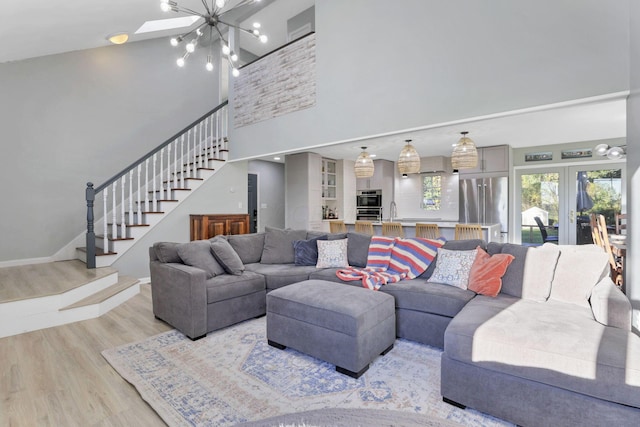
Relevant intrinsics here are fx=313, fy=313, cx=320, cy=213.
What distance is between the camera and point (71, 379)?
2250 mm

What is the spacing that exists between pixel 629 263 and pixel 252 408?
10.0 ft

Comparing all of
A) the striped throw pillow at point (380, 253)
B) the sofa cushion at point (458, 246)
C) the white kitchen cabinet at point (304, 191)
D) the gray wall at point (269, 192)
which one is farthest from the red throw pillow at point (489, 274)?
the gray wall at point (269, 192)

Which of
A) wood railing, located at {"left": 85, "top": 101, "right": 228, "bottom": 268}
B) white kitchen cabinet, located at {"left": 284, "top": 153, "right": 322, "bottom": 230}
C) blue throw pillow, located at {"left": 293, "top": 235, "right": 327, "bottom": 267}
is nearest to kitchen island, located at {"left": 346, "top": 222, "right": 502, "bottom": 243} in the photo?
white kitchen cabinet, located at {"left": 284, "top": 153, "right": 322, "bottom": 230}

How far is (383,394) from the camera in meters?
2.07

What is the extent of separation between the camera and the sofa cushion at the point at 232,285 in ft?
10.1

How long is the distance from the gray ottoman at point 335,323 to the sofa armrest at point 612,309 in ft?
4.56

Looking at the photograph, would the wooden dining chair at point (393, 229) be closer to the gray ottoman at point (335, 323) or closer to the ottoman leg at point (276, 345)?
the gray ottoman at point (335, 323)

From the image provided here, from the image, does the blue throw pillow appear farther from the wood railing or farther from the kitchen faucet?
the kitchen faucet

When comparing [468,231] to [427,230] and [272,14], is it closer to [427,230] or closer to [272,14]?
[427,230]

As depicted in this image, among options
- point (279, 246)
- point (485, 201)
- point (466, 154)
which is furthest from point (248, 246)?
point (485, 201)

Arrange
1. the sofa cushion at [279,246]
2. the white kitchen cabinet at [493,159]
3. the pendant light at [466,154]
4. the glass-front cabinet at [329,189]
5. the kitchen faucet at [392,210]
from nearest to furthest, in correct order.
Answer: the sofa cushion at [279,246], the pendant light at [466,154], the white kitchen cabinet at [493,159], the glass-front cabinet at [329,189], the kitchen faucet at [392,210]

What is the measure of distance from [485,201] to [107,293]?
6.60 meters

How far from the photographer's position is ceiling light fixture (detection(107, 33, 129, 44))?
5172 mm

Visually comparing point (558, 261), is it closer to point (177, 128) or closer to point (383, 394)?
point (383, 394)
